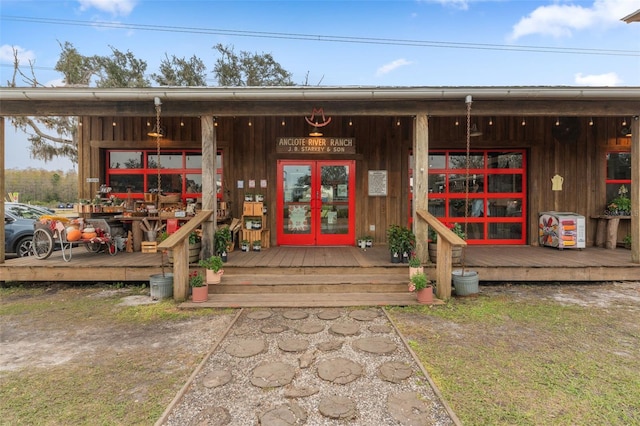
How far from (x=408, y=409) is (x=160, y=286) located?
3588mm

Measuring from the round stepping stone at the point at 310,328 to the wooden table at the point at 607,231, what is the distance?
651 cm

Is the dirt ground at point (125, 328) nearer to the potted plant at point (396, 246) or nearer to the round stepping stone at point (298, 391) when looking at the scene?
the round stepping stone at point (298, 391)

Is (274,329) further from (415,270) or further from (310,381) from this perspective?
(415,270)

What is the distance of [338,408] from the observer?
6.92ft

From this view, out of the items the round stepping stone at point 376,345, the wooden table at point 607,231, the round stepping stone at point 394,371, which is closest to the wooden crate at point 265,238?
the round stepping stone at point 376,345

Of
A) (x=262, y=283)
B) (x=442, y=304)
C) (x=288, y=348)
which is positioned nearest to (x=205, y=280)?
(x=262, y=283)

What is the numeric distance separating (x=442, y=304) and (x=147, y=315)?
3643mm

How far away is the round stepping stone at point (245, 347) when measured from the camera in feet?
9.52

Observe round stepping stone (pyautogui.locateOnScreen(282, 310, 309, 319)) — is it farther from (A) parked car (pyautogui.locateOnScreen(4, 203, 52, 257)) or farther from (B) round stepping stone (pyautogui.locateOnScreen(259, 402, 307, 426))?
(A) parked car (pyautogui.locateOnScreen(4, 203, 52, 257))

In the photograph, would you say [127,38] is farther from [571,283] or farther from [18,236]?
[571,283]

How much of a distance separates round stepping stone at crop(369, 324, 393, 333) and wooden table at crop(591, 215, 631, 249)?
231 inches

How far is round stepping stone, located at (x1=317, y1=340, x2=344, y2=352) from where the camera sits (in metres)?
2.99

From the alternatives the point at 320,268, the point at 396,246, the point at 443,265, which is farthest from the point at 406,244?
the point at 320,268

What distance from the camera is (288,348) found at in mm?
2994
